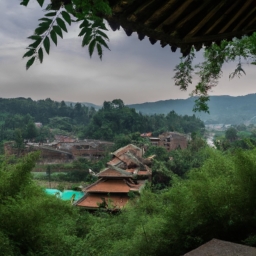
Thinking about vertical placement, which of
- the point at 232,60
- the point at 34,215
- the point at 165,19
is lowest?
the point at 34,215

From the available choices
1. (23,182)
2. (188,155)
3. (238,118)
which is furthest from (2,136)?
(238,118)

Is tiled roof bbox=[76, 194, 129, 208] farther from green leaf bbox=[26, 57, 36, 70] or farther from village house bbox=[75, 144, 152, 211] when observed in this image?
green leaf bbox=[26, 57, 36, 70]

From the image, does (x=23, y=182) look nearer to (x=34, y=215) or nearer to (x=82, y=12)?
(x=34, y=215)

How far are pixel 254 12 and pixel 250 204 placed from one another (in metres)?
2.55

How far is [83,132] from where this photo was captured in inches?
1336

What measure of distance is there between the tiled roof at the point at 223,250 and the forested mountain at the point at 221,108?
90.5m

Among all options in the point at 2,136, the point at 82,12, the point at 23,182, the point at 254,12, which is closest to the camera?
the point at 82,12

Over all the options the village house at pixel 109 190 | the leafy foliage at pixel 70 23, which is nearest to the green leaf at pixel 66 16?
the leafy foliage at pixel 70 23

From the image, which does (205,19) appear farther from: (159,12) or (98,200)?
(98,200)

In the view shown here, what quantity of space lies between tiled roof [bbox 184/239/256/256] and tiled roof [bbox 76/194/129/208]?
24.6 feet

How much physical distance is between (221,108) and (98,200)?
10882 centimetres

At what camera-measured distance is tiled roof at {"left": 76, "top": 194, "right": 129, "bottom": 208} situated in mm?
9562

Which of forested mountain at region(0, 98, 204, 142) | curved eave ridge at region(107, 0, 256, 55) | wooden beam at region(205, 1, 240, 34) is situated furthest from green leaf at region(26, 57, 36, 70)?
forested mountain at region(0, 98, 204, 142)

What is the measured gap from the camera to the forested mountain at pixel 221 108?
9869 centimetres
